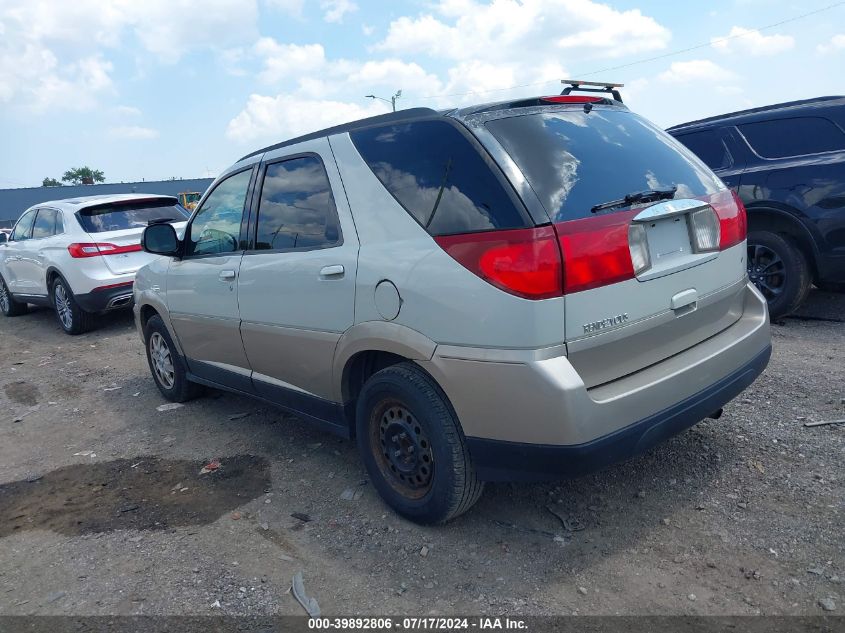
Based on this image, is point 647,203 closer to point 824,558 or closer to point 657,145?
point 657,145

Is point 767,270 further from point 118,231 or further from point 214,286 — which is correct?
point 118,231

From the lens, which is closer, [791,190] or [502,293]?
[502,293]

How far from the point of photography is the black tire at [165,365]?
5145mm

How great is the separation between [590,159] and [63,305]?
820 cm

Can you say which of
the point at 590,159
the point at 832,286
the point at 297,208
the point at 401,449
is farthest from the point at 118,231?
the point at 832,286

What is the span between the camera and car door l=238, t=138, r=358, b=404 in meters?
3.24

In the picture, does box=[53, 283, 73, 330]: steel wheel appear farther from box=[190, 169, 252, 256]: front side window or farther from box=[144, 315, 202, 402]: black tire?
box=[190, 169, 252, 256]: front side window

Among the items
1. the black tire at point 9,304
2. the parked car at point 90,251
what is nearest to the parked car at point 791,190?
the parked car at point 90,251

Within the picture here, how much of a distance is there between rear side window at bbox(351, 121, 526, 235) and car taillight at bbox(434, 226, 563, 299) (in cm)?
6

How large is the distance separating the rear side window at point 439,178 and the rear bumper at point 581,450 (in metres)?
0.89

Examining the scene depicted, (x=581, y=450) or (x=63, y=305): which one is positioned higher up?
(x=581, y=450)

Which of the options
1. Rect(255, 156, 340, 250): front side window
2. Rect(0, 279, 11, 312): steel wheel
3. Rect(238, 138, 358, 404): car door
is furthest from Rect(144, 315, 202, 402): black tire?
Rect(0, 279, 11, 312): steel wheel

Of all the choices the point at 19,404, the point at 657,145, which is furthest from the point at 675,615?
the point at 19,404

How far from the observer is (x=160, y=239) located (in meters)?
4.62
